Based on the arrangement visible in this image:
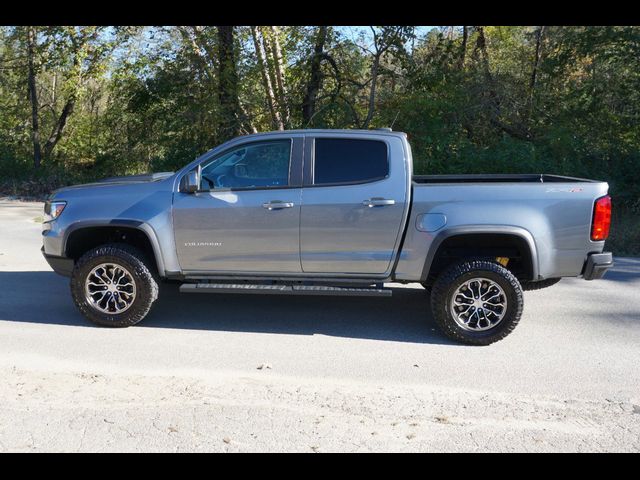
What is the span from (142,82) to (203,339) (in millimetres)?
14442

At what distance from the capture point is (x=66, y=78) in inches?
804

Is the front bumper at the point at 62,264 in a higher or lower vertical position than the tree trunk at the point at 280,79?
lower

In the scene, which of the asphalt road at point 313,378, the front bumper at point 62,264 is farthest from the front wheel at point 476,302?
the front bumper at point 62,264

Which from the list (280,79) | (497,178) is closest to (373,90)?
(280,79)

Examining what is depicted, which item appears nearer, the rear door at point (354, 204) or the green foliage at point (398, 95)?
the rear door at point (354, 204)

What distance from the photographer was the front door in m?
6.51

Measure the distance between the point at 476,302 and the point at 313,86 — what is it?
40.1 ft

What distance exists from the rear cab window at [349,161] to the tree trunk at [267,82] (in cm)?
1109

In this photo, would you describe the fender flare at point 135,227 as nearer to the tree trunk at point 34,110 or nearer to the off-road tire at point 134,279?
the off-road tire at point 134,279

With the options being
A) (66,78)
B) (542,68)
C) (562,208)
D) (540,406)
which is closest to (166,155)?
(66,78)

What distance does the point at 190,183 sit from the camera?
654 centimetres

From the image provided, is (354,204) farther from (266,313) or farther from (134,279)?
(134,279)

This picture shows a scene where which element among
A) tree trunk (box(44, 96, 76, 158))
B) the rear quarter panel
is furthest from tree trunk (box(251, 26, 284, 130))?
the rear quarter panel

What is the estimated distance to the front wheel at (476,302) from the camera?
621 centimetres
